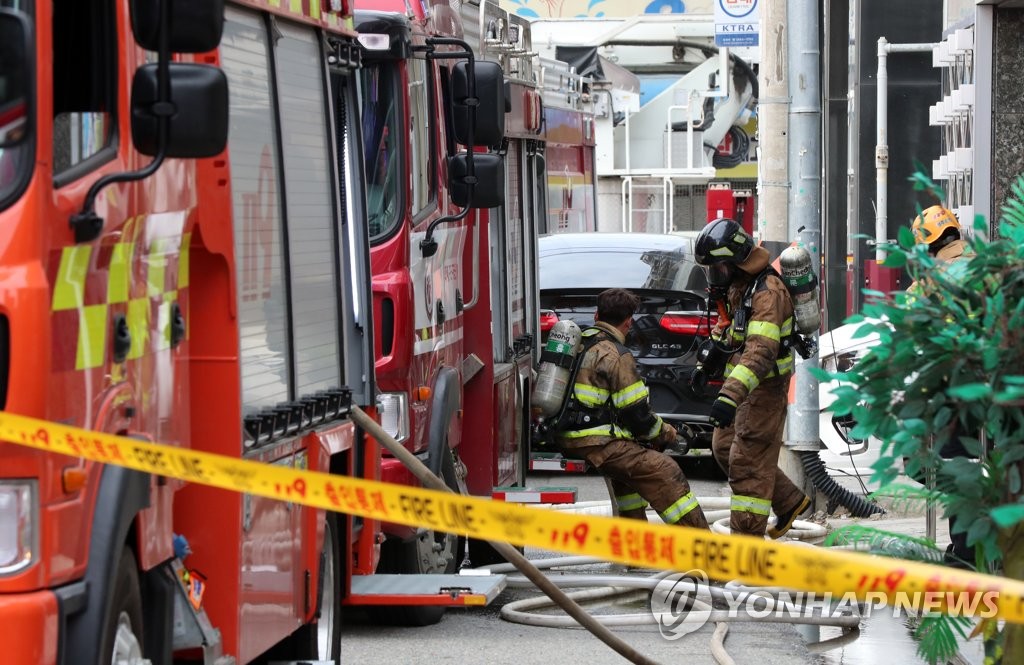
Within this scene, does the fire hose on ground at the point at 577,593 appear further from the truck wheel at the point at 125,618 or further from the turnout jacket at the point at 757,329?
the truck wheel at the point at 125,618

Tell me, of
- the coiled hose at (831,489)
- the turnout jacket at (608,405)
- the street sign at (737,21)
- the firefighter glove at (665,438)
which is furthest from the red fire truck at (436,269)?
the street sign at (737,21)

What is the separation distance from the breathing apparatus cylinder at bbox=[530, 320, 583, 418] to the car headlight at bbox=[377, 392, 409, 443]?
1.33 metres

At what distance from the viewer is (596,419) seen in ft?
31.6

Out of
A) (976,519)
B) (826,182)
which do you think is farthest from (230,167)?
(826,182)

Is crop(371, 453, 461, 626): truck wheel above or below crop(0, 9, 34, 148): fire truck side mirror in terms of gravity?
below

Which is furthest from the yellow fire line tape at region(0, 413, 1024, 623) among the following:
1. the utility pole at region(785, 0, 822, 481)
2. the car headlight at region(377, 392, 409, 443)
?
the utility pole at region(785, 0, 822, 481)

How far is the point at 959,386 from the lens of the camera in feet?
13.3

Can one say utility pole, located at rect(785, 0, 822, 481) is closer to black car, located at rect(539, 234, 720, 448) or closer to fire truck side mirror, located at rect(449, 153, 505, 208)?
black car, located at rect(539, 234, 720, 448)

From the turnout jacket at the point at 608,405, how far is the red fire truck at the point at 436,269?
637 millimetres

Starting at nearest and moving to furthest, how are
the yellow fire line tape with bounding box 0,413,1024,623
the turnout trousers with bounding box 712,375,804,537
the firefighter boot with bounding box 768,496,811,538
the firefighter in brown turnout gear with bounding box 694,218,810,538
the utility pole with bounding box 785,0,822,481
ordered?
the yellow fire line tape with bounding box 0,413,1024,623 → the firefighter in brown turnout gear with bounding box 694,218,810,538 → the turnout trousers with bounding box 712,375,804,537 → the firefighter boot with bounding box 768,496,811,538 → the utility pole with bounding box 785,0,822,481

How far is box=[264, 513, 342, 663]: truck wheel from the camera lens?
255 inches

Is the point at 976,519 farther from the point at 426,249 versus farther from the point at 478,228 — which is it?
the point at 478,228

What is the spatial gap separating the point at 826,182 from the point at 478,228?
54.4 ft

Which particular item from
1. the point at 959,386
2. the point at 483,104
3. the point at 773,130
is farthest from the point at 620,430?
the point at 959,386
